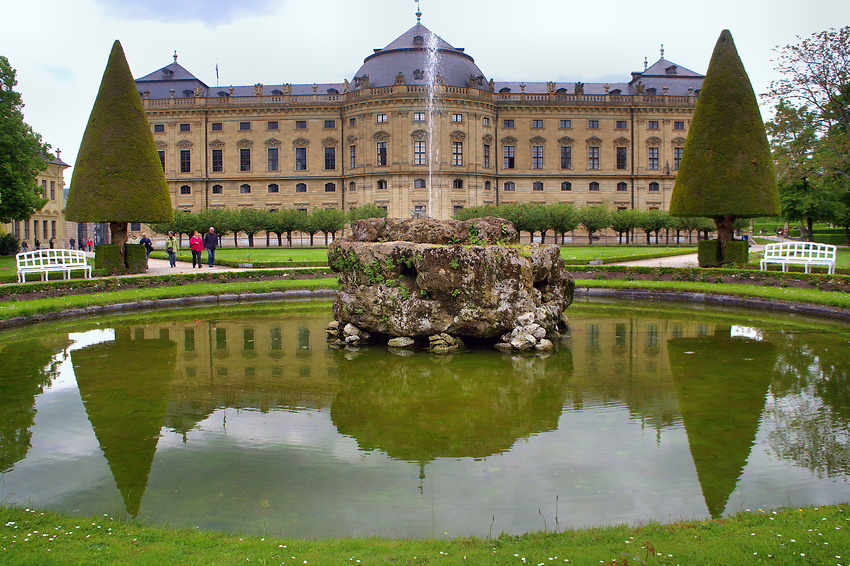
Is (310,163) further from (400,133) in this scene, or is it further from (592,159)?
(592,159)

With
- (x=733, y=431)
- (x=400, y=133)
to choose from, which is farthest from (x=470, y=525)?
(x=400, y=133)

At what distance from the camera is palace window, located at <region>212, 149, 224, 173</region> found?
61.2 metres

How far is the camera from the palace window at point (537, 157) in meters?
60.7

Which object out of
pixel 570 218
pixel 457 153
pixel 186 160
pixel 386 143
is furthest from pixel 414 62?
pixel 186 160

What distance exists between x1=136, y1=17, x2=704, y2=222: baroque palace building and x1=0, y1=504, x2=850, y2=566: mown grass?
5268cm

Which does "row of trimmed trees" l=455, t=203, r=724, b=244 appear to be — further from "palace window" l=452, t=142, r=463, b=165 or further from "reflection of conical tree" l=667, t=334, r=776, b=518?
"reflection of conical tree" l=667, t=334, r=776, b=518

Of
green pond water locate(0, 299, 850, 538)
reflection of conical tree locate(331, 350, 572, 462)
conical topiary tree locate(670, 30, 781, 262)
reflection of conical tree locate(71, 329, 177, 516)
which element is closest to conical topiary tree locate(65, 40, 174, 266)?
reflection of conical tree locate(71, 329, 177, 516)

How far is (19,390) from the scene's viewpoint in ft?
28.3

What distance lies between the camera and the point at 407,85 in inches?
2148

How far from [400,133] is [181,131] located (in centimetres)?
2168

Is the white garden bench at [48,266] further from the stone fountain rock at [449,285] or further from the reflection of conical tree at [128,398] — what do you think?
the stone fountain rock at [449,285]

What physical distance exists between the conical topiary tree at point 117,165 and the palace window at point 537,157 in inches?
1685

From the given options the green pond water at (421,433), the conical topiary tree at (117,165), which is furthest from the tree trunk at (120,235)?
the green pond water at (421,433)

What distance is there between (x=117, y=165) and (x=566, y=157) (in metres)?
46.6
